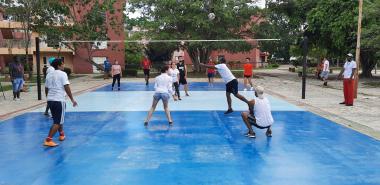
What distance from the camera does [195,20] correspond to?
32781 millimetres

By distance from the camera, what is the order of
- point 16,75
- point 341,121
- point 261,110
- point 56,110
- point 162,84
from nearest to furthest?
point 56,110 < point 261,110 < point 162,84 < point 341,121 < point 16,75

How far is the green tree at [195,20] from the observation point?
33094 mm

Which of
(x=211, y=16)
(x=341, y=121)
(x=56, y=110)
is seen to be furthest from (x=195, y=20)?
(x=56, y=110)

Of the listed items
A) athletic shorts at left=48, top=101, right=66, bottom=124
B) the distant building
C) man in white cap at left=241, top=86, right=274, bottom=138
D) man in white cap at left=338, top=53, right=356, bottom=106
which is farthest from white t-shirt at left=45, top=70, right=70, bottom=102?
the distant building

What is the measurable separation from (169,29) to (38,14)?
10696 millimetres

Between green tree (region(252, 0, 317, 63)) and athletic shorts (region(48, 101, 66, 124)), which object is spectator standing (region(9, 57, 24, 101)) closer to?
athletic shorts (region(48, 101, 66, 124))

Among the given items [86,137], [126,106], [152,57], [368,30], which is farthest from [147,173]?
[152,57]

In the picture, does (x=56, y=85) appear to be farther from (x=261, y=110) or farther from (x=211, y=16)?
(x=211, y=16)

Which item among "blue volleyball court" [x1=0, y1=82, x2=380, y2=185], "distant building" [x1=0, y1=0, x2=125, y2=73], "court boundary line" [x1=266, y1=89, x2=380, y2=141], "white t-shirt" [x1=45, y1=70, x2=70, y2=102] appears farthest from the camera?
"distant building" [x1=0, y1=0, x2=125, y2=73]

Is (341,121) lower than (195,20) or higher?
lower

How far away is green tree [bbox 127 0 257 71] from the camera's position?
3309cm

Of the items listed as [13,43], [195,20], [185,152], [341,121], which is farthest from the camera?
[13,43]

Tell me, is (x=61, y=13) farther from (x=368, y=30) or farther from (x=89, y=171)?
(x=89, y=171)

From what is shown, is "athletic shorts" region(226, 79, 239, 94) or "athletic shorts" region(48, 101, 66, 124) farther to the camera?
"athletic shorts" region(226, 79, 239, 94)
